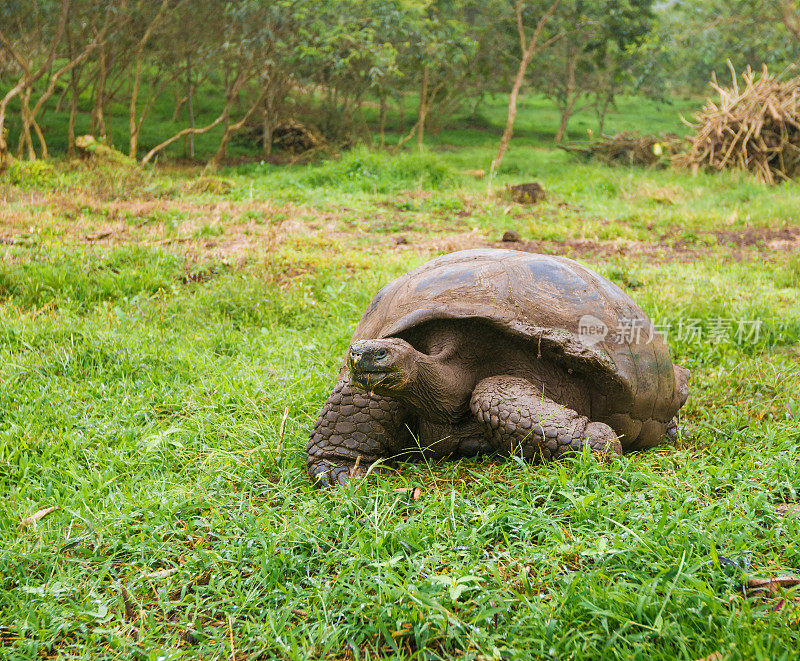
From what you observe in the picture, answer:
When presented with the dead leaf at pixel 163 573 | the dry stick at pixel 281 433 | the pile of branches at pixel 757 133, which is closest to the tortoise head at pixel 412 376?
the dry stick at pixel 281 433

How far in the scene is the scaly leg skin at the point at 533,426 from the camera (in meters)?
2.30

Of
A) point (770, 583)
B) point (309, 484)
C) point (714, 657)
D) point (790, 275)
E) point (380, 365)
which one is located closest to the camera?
point (714, 657)

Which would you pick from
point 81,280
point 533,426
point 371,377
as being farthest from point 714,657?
point 81,280

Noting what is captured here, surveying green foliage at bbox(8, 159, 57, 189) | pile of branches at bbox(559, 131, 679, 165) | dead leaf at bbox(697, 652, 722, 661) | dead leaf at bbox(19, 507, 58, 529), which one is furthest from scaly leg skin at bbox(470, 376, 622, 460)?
pile of branches at bbox(559, 131, 679, 165)

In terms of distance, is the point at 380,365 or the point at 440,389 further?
the point at 440,389

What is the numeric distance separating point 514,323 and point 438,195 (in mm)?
7339

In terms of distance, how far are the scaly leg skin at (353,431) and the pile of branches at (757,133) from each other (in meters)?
10.4

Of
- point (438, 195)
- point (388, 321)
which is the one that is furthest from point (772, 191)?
point (388, 321)

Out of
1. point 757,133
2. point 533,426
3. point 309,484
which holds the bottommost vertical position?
point 309,484

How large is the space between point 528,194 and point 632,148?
6.39 metres

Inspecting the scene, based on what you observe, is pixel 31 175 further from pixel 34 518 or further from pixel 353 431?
pixel 353 431

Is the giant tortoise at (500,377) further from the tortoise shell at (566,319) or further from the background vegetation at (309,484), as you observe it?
the background vegetation at (309,484)

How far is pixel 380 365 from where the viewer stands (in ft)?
7.04

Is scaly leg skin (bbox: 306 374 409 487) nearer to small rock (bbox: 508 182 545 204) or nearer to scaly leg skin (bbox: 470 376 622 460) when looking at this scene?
scaly leg skin (bbox: 470 376 622 460)
